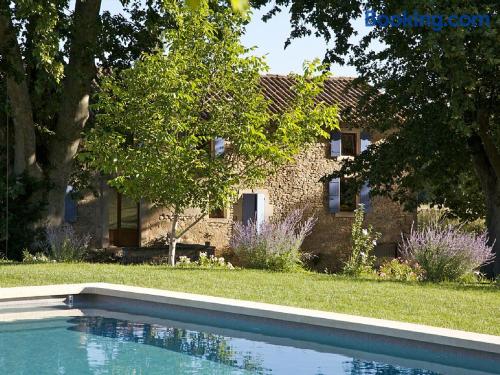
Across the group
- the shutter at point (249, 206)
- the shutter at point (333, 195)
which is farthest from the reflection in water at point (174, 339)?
the shutter at point (333, 195)

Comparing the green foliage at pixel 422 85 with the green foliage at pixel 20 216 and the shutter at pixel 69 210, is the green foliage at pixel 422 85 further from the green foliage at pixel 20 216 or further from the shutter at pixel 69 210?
the shutter at pixel 69 210

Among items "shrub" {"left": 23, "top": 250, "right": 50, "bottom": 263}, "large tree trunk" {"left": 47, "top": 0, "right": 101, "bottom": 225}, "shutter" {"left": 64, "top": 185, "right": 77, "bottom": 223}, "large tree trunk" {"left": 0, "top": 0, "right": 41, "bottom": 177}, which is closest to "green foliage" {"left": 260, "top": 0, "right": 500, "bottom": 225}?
"large tree trunk" {"left": 47, "top": 0, "right": 101, "bottom": 225}

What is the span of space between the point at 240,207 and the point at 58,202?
7.48m

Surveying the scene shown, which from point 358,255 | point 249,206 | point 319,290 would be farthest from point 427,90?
point 249,206

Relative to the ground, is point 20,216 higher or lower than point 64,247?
higher

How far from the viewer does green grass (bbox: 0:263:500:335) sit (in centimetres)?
964

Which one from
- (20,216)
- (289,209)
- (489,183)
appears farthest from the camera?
(289,209)

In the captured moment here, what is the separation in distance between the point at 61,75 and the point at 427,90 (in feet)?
23.4

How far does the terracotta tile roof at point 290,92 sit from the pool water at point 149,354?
1628cm

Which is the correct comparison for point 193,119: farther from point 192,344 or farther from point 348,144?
point 348,144

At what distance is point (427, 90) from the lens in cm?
1692

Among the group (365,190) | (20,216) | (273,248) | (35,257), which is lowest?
(35,257)

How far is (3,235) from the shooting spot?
18.5 metres

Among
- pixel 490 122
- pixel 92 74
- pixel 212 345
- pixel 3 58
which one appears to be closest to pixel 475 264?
pixel 490 122
